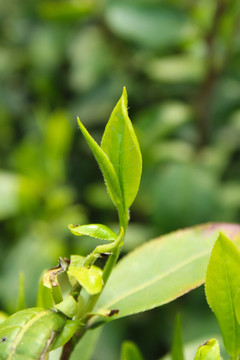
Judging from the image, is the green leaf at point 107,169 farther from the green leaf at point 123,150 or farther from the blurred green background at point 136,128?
the blurred green background at point 136,128

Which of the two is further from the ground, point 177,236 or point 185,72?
point 185,72

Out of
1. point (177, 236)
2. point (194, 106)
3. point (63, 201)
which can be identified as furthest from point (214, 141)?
point (177, 236)

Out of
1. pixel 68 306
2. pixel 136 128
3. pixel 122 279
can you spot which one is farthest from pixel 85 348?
pixel 136 128

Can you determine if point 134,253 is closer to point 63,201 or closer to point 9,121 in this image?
point 63,201

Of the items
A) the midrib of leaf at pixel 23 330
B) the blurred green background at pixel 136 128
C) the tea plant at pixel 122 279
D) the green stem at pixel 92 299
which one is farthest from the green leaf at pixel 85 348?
the blurred green background at pixel 136 128

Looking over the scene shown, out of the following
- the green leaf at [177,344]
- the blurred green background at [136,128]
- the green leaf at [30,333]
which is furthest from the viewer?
the blurred green background at [136,128]

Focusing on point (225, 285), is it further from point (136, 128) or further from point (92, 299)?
point (136, 128)
